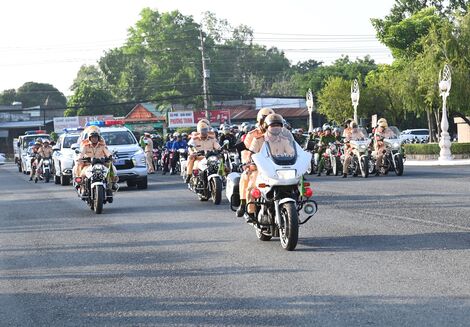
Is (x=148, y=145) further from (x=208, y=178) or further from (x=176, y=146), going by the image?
(x=208, y=178)

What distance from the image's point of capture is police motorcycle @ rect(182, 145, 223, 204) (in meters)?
19.4

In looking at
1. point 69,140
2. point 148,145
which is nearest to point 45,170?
point 69,140

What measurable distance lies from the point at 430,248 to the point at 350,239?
59.9 inches

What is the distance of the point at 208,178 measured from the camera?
19.8 metres

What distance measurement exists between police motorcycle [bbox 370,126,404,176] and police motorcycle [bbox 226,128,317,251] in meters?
15.7

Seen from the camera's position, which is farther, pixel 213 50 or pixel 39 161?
pixel 213 50

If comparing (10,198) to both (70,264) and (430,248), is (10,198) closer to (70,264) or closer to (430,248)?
(70,264)

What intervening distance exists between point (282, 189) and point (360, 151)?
1641 cm

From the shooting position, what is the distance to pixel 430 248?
432 inches

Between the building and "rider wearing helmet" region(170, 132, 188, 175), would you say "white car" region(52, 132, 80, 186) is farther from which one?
the building

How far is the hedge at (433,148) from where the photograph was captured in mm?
41000

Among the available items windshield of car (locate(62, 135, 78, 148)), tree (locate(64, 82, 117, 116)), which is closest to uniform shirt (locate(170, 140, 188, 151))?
windshield of car (locate(62, 135, 78, 148))

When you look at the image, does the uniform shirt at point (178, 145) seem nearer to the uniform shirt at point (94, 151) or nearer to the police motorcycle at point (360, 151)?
the police motorcycle at point (360, 151)

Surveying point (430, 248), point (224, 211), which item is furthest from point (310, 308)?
point (224, 211)
